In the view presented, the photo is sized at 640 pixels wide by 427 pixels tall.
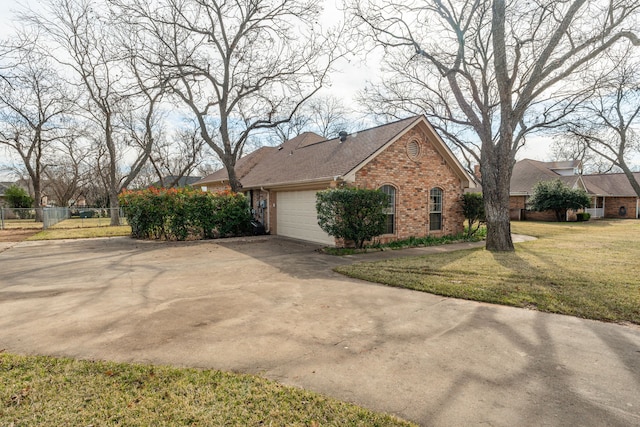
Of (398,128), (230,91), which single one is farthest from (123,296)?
(230,91)

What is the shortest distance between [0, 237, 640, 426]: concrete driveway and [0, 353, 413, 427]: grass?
8.8 inches

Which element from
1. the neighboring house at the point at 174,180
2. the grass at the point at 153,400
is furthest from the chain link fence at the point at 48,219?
the grass at the point at 153,400

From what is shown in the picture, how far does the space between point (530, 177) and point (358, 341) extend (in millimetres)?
35343

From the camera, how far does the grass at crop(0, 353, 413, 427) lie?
266 cm

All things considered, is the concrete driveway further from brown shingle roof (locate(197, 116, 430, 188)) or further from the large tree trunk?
the large tree trunk

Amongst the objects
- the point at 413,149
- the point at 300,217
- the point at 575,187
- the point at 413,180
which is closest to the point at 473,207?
the point at 413,180

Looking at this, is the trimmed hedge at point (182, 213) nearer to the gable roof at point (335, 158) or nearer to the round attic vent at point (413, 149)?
the gable roof at point (335, 158)

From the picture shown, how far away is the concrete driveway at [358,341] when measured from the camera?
2.99m

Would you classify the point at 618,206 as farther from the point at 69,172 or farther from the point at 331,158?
the point at 69,172

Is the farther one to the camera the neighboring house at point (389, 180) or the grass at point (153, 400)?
the neighboring house at point (389, 180)

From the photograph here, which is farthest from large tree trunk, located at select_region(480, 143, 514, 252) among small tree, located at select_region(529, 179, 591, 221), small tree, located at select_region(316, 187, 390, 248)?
small tree, located at select_region(529, 179, 591, 221)

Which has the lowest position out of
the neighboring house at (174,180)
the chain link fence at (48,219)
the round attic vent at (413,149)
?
the chain link fence at (48,219)

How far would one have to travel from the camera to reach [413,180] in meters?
13.9

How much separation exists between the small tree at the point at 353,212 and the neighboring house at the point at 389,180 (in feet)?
3.14
